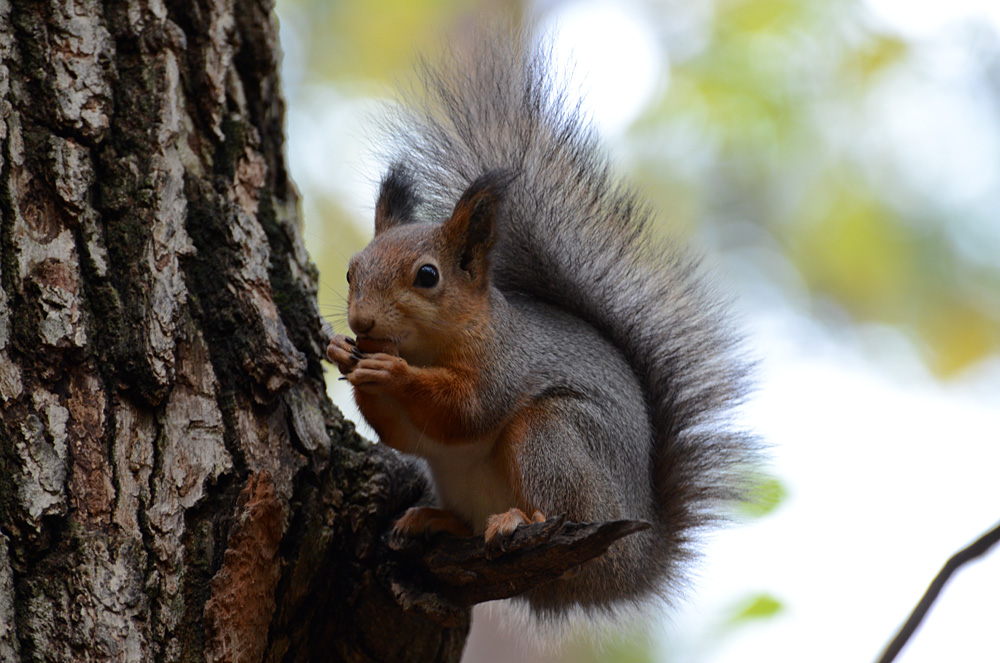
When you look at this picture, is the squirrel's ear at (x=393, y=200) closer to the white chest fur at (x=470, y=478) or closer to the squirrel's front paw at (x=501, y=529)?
the white chest fur at (x=470, y=478)

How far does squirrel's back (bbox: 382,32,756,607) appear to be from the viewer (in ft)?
7.89

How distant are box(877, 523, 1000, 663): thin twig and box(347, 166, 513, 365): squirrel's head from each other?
130 cm

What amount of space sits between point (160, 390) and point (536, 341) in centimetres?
94

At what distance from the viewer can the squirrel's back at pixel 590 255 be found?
2.40 metres

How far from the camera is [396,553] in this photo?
1.90 meters

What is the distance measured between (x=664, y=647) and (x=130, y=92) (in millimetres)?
3346

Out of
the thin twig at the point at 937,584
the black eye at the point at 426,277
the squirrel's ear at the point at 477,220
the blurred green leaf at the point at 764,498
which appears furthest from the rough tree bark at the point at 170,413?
the blurred green leaf at the point at 764,498

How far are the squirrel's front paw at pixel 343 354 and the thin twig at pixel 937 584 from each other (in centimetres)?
124

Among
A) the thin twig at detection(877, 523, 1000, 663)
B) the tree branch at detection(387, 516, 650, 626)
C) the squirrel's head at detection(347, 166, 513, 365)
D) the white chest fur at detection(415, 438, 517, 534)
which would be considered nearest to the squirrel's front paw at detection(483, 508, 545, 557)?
the tree branch at detection(387, 516, 650, 626)

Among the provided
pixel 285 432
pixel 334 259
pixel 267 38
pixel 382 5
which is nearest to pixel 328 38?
pixel 382 5

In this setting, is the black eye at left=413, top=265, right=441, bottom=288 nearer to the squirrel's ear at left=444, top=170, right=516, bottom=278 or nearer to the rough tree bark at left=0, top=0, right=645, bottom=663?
the squirrel's ear at left=444, top=170, right=516, bottom=278

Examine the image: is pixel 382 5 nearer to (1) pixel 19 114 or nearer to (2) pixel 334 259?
(2) pixel 334 259

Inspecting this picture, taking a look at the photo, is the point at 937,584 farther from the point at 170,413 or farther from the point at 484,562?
the point at 170,413

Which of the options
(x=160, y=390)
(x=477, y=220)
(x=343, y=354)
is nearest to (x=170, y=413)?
(x=160, y=390)
